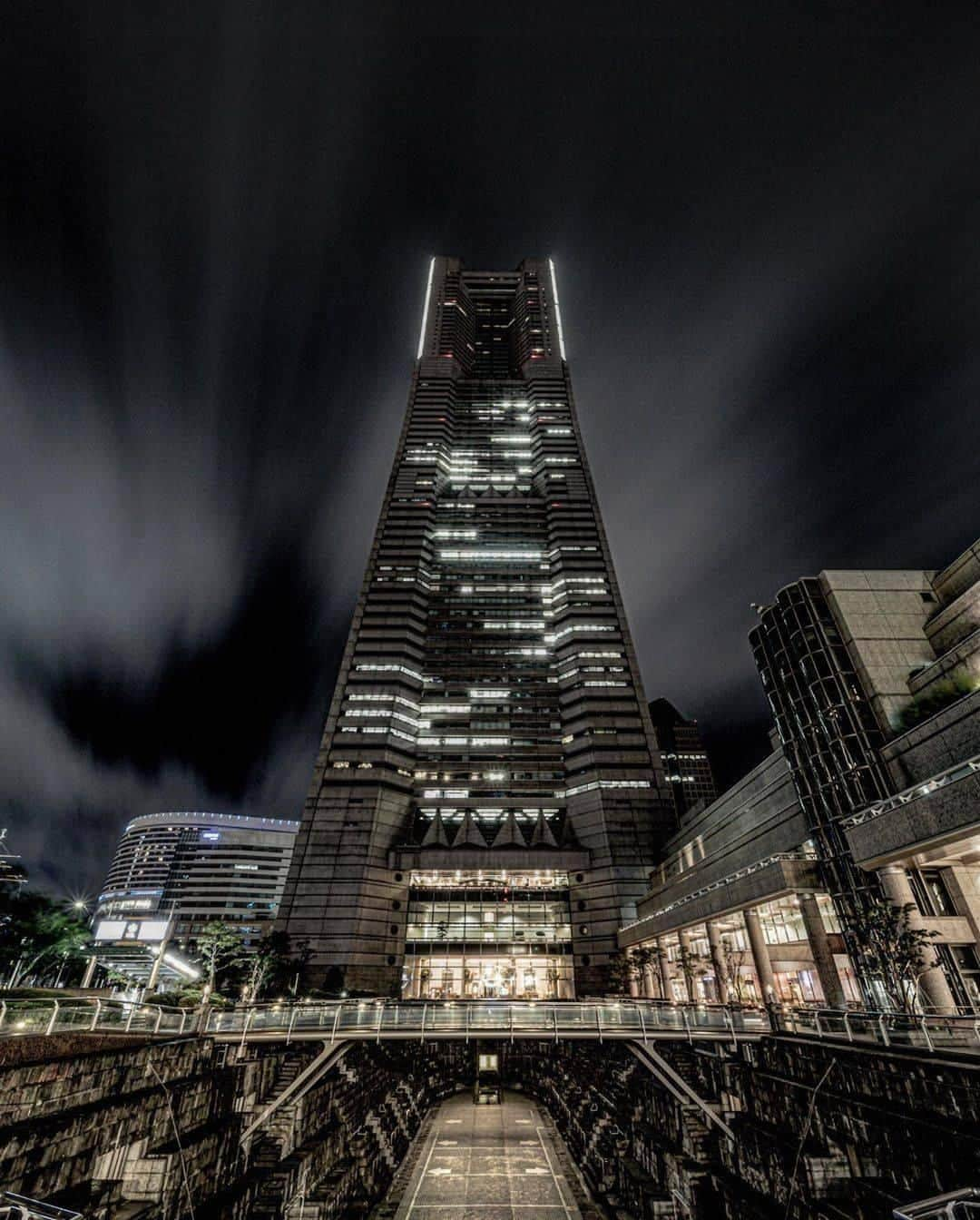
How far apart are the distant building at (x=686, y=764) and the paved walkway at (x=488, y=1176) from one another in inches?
5570

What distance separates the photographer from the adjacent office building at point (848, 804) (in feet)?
99.9

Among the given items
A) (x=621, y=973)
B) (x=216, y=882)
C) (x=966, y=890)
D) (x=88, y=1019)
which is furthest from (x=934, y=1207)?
(x=216, y=882)

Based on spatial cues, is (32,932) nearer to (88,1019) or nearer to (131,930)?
(88,1019)

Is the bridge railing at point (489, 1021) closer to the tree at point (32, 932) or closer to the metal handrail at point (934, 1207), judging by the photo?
the metal handrail at point (934, 1207)

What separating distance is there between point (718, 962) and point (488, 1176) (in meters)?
26.8

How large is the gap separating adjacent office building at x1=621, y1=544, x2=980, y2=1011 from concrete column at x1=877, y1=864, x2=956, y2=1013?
0.30 ft

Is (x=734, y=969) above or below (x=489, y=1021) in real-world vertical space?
above

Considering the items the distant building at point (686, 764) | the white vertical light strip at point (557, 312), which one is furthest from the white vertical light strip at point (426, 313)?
the distant building at point (686, 764)

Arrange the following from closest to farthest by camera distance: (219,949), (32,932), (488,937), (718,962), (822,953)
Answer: (822,953) → (718,962) → (219,949) → (32,932) → (488,937)

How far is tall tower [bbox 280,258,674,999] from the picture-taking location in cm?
7394

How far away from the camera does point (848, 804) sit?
38.4m

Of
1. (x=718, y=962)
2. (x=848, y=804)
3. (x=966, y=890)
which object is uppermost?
(x=848, y=804)

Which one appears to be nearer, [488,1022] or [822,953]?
[488,1022]

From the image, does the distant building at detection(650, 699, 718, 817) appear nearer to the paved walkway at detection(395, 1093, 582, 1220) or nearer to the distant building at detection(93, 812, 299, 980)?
the distant building at detection(93, 812, 299, 980)
